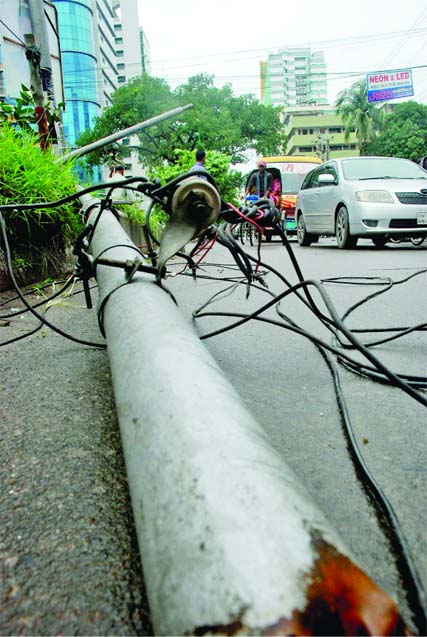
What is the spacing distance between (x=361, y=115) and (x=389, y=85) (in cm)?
2261

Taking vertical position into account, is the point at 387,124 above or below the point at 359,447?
above

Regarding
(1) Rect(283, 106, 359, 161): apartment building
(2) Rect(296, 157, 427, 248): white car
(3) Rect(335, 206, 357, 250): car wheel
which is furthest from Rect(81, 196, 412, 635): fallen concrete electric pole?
(1) Rect(283, 106, 359, 161): apartment building

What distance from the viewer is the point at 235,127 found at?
121 ft

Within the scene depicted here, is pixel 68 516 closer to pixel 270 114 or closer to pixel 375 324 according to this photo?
pixel 375 324

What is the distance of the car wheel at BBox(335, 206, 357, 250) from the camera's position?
796 cm

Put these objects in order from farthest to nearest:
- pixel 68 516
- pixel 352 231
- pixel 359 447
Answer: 1. pixel 352 231
2. pixel 359 447
3. pixel 68 516

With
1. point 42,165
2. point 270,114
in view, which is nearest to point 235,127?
point 270,114

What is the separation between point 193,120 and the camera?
112 ft

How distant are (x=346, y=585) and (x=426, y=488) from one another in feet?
2.10

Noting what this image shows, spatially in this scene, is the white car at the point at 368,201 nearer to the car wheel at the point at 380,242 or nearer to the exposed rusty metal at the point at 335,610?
the car wheel at the point at 380,242

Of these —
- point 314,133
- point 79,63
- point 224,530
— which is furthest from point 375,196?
point 314,133

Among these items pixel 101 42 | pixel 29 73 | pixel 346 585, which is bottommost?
pixel 346 585

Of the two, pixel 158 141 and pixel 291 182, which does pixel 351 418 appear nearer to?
pixel 291 182

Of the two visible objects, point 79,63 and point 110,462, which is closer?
point 110,462
